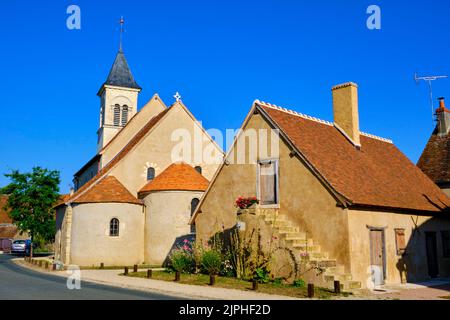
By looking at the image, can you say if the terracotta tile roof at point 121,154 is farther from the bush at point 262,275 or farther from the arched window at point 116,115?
the bush at point 262,275

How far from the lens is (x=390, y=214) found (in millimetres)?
18422

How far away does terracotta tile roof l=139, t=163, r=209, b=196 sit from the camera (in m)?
28.7

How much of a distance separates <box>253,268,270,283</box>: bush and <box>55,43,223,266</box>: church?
12.2 m

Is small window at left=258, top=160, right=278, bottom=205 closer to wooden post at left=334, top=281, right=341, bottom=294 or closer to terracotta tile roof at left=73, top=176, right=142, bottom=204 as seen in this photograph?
wooden post at left=334, top=281, right=341, bottom=294

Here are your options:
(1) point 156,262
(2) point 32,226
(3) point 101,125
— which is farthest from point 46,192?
(1) point 156,262

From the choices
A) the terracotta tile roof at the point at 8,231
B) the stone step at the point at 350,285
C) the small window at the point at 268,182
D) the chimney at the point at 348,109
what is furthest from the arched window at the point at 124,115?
the stone step at the point at 350,285

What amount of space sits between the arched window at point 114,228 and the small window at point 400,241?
1738 cm

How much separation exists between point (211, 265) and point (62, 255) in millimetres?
13955

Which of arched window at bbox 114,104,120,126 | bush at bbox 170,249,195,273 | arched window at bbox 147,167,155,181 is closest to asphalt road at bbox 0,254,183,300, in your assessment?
bush at bbox 170,249,195,273

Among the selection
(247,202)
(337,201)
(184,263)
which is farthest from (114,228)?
(337,201)

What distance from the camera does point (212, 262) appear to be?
61.7 feet

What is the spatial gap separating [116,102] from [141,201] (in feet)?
52.7

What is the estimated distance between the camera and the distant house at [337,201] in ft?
54.3
